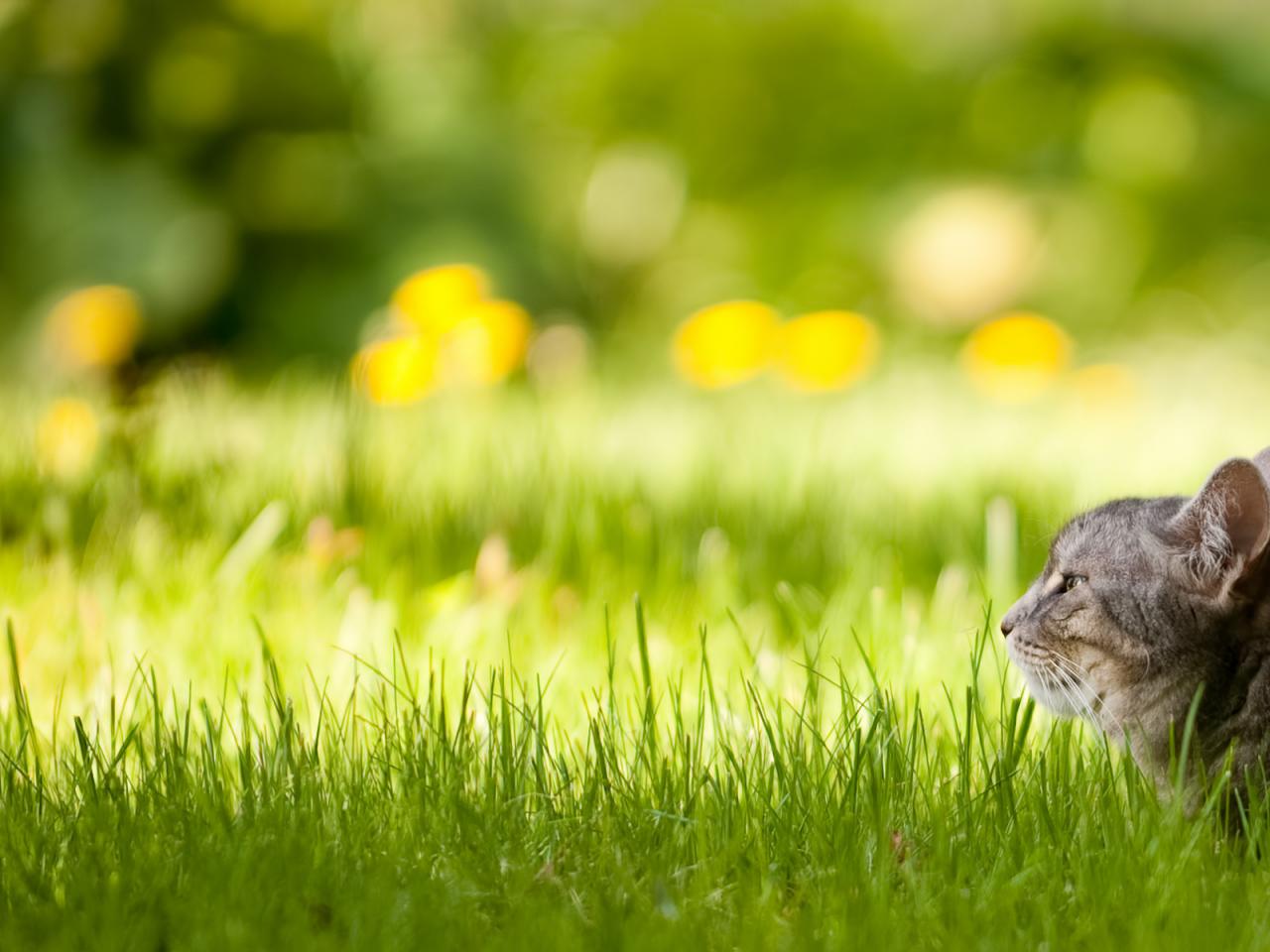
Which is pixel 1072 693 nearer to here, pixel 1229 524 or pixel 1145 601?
pixel 1145 601

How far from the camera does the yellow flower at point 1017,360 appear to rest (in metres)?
4.82

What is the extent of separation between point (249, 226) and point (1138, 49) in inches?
143

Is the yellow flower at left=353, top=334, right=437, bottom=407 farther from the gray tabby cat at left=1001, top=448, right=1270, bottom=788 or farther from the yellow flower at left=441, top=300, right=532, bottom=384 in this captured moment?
the gray tabby cat at left=1001, top=448, right=1270, bottom=788

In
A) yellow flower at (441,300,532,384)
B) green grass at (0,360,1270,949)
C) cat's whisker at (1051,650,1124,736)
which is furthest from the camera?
yellow flower at (441,300,532,384)

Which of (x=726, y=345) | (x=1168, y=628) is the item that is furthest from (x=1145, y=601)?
(x=726, y=345)

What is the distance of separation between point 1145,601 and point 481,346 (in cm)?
272

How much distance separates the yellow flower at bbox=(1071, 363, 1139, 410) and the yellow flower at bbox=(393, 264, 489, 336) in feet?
6.11

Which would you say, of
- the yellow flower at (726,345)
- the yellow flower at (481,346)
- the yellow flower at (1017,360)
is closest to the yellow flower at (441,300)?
the yellow flower at (481,346)

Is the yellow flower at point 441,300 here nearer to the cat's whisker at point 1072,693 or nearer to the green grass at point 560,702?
the green grass at point 560,702

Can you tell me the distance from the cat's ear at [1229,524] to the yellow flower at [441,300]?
2838mm

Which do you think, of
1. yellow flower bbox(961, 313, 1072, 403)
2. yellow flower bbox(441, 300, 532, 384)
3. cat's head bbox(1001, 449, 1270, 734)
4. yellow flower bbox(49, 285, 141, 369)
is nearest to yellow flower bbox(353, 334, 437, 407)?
yellow flower bbox(441, 300, 532, 384)

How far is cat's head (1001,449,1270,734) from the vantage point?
1.95 m

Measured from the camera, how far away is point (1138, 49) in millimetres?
6398

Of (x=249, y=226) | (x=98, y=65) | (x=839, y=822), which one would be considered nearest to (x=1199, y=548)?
(x=839, y=822)
